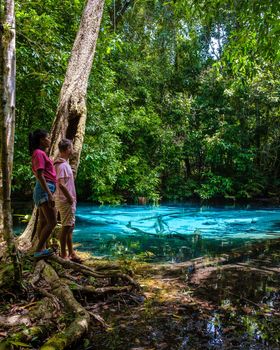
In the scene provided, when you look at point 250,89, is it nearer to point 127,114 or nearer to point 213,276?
point 127,114

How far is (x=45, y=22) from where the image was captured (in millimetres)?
7262

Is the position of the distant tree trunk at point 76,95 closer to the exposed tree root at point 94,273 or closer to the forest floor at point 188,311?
the exposed tree root at point 94,273

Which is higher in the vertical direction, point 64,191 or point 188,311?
point 64,191

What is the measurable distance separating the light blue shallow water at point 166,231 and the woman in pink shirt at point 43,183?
217cm

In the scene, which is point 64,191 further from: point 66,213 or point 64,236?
point 64,236

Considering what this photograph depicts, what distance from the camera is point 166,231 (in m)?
9.98

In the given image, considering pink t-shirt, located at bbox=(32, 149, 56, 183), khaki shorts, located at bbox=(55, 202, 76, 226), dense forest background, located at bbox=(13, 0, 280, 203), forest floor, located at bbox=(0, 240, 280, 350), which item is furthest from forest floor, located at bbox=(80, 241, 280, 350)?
dense forest background, located at bbox=(13, 0, 280, 203)

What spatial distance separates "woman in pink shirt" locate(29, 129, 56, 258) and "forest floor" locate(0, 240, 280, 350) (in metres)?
0.84

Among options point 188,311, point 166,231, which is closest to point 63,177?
point 188,311

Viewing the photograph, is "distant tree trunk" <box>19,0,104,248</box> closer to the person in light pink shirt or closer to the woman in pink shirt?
the person in light pink shirt

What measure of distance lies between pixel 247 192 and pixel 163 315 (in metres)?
16.6

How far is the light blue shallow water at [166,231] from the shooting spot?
6802mm

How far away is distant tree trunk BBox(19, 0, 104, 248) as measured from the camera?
5004 mm

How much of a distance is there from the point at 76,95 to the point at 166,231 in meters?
5.99
